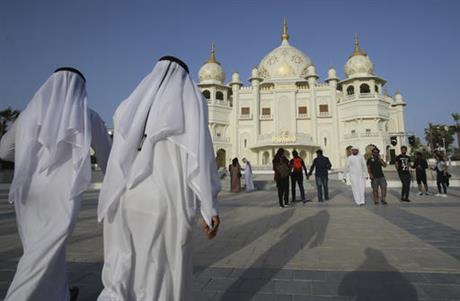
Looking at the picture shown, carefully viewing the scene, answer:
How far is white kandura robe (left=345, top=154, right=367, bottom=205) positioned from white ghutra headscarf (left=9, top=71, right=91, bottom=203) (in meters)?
8.61

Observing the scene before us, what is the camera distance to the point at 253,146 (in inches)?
1567

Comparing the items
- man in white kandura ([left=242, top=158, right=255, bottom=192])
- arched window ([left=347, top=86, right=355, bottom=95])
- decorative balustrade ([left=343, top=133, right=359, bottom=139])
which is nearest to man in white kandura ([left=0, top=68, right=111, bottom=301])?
man in white kandura ([left=242, top=158, right=255, bottom=192])

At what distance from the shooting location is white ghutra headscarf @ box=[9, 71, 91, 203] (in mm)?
2527

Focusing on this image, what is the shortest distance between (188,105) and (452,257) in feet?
11.8

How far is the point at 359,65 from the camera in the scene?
42.2 m

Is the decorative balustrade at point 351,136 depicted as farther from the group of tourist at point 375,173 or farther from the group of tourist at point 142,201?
the group of tourist at point 142,201

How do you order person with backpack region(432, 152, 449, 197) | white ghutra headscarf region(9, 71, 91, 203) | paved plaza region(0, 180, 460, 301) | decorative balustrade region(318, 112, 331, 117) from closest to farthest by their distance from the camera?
white ghutra headscarf region(9, 71, 91, 203), paved plaza region(0, 180, 460, 301), person with backpack region(432, 152, 449, 197), decorative balustrade region(318, 112, 331, 117)

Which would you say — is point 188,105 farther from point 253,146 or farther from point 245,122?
point 245,122

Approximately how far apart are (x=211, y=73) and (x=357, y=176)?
126ft

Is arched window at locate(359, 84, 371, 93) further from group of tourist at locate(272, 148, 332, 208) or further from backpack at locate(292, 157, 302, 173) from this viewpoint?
backpack at locate(292, 157, 302, 173)

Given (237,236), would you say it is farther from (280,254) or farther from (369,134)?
(369,134)

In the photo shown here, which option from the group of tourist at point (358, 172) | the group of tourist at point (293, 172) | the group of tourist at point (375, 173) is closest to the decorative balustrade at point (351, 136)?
the group of tourist at point (358, 172)

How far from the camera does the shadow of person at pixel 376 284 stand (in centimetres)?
254

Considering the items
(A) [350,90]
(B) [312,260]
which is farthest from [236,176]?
(A) [350,90]
